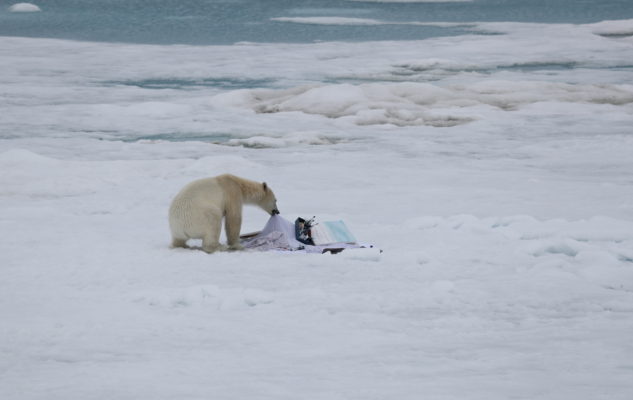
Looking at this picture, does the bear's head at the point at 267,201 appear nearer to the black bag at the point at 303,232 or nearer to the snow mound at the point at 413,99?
the black bag at the point at 303,232

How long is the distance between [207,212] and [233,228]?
0.24 m

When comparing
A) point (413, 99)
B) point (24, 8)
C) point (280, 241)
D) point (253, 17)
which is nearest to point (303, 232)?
point (280, 241)

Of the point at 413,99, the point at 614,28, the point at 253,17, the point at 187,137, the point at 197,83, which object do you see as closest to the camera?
the point at 187,137

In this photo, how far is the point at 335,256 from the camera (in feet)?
15.8

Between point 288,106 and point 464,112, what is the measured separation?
2.60 meters

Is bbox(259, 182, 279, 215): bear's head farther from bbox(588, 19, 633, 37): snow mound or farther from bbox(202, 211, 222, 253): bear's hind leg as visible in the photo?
bbox(588, 19, 633, 37): snow mound

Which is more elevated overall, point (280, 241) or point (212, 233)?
point (212, 233)

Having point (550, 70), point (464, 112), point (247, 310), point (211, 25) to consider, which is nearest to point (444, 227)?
point (247, 310)

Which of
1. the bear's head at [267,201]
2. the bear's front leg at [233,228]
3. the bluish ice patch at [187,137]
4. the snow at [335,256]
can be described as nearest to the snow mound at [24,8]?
the snow at [335,256]

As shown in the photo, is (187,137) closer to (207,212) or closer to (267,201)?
(267,201)

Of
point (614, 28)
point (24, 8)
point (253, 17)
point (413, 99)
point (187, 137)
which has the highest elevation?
point (24, 8)

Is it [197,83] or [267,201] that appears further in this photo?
[197,83]

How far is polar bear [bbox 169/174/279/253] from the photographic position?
4738 millimetres

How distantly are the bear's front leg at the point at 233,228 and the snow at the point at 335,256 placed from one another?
118 mm
